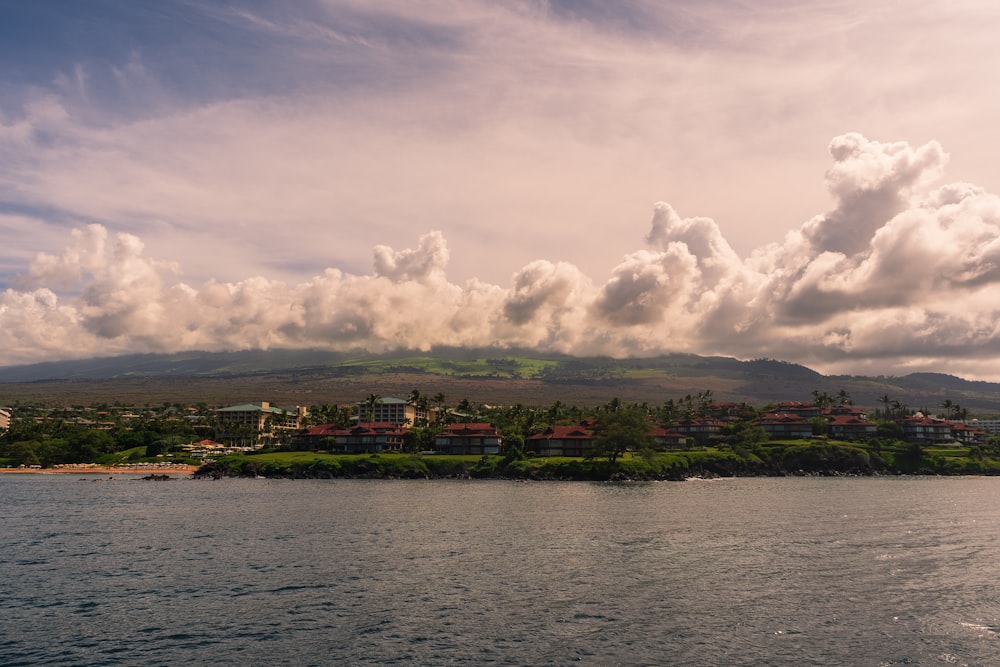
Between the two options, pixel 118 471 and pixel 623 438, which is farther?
pixel 118 471

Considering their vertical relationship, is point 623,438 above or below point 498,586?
below

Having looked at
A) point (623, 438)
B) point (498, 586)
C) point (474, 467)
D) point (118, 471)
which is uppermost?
point (498, 586)

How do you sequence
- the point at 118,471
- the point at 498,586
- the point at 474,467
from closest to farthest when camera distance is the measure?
1. the point at 498,586
2. the point at 474,467
3. the point at 118,471

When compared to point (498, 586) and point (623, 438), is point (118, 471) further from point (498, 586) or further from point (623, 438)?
point (498, 586)

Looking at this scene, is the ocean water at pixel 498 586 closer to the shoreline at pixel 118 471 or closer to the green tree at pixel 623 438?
the green tree at pixel 623 438

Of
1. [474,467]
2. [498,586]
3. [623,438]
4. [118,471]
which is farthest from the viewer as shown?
[118,471]

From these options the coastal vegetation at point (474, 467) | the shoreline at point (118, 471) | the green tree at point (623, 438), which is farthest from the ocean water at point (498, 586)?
the shoreline at point (118, 471)

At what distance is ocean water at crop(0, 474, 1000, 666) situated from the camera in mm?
37750

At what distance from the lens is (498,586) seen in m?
51.0

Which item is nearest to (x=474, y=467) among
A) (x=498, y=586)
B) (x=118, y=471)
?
(x=118, y=471)

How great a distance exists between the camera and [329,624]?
41812 millimetres

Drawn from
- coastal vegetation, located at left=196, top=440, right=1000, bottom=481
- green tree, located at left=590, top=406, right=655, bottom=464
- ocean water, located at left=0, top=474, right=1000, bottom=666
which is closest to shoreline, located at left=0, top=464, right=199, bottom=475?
coastal vegetation, located at left=196, top=440, right=1000, bottom=481

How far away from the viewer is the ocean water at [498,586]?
37.8 meters

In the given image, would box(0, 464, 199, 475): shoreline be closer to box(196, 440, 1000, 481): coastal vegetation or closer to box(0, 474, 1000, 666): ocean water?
box(196, 440, 1000, 481): coastal vegetation
